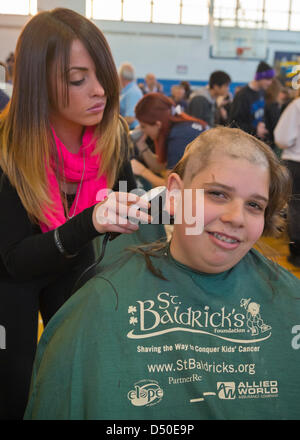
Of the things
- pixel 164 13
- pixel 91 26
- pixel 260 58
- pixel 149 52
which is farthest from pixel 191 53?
pixel 91 26

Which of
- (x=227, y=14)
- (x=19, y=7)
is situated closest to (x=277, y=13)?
(x=227, y=14)

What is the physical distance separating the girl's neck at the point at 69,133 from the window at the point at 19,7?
0.29 meters

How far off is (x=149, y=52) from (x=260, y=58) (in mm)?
3612

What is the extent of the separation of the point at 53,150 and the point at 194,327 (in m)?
0.56

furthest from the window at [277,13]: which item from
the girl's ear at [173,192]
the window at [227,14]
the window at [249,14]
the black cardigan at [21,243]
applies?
the black cardigan at [21,243]

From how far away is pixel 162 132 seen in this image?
1.97 m

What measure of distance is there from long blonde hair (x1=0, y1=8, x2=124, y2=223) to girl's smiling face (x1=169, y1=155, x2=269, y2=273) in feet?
1.22

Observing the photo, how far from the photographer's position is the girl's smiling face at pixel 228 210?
0.99 m

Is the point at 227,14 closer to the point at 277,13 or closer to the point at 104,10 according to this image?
the point at 277,13

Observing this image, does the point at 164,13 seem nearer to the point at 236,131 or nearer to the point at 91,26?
the point at 91,26

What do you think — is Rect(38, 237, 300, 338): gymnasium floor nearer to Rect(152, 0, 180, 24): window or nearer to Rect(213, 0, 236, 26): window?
Rect(152, 0, 180, 24): window

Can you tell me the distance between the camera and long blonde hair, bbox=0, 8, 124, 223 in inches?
43.8

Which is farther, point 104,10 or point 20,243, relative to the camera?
point 104,10

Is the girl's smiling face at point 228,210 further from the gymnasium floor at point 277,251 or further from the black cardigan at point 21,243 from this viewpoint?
the black cardigan at point 21,243
